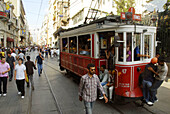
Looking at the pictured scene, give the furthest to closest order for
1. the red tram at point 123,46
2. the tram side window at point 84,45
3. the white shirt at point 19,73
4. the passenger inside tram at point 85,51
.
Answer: the passenger inside tram at point 85,51 < the tram side window at point 84,45 < the white shirt at point 19,73 < the red tram at point 123,46

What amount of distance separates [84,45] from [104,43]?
1189 millimetres

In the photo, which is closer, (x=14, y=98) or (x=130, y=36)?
(x=130, y=36)

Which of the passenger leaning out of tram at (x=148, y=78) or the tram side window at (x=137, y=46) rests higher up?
the tram side window at (x=137, y=46)

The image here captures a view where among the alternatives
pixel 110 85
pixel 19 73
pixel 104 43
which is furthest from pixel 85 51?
pixel 19 73

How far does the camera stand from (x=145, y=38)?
558 cm

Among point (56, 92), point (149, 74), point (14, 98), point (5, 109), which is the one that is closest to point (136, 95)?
point (149, 74)

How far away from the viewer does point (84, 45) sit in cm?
734

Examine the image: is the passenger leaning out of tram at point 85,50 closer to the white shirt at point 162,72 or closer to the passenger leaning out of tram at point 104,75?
the passenger leaning out of tram at point 104,75

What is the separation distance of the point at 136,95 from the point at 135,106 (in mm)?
819

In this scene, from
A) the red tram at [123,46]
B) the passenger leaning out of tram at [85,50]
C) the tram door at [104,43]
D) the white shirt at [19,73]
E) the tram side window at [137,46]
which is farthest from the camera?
the passenger leaning out of tram at [85,50]

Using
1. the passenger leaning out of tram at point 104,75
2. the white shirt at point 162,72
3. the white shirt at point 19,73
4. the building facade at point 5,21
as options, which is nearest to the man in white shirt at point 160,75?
the white shirt at point 162,72

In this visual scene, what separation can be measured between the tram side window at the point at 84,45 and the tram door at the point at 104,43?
618 mm

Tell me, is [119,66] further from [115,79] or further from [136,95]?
[136,95]

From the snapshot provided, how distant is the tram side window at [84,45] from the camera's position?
267 inches
